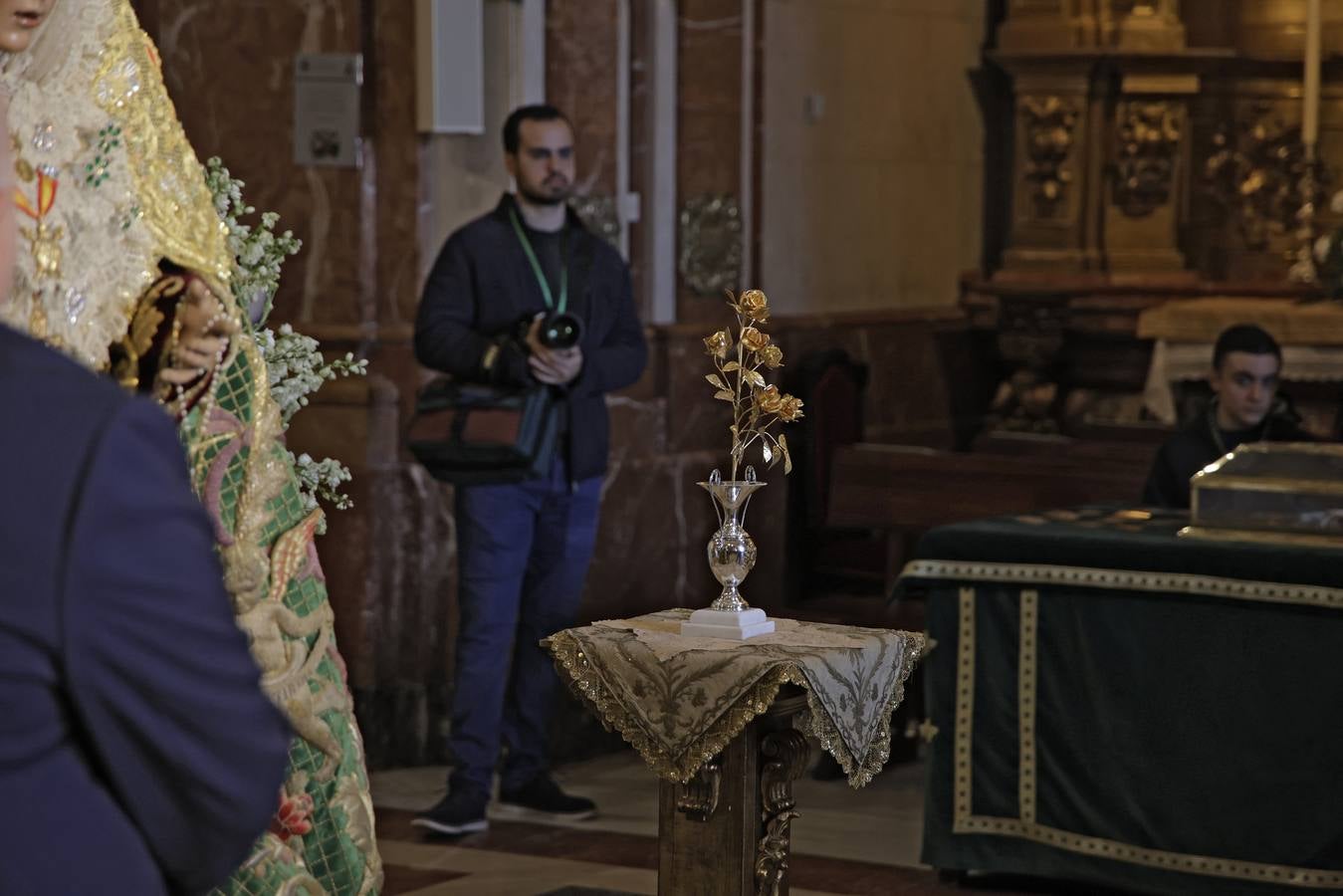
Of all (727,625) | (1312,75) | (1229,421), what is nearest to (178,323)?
(727,625)

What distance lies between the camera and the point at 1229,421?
20.7 ft

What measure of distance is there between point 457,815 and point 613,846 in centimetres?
42

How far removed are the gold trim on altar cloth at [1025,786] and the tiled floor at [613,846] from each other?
0.57 feet

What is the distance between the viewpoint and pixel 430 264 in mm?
7023

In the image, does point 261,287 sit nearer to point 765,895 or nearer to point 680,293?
point 765,895

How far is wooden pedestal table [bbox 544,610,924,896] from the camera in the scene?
399cm

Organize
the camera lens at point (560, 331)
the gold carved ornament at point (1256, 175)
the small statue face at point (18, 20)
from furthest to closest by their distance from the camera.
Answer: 1. the gold carved ornament at point (1256, 175)
2. the camera lens at point (560, 331)
3. the small statue face at point (18, 20)

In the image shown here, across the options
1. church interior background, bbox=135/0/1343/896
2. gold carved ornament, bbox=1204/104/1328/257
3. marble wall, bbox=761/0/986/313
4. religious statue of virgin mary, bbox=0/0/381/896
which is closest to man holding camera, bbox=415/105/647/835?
church interior background, bbox=135/0/1343/896

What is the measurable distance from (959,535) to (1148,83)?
13.0 ft

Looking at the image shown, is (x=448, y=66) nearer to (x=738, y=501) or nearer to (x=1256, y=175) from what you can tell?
(x=738, y=501)

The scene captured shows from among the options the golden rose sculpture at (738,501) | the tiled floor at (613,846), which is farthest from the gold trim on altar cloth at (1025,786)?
the golden rose sculpture at (738,501)

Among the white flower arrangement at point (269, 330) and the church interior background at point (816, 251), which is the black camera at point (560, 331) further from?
the white flower arrangement at point (269, 330)

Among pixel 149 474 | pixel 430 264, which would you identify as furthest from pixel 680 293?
pixel 149 474

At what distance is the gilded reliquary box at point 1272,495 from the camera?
5.38m
